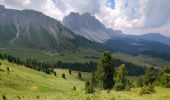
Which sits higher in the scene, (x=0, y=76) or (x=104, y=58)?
(x=104, y=58)

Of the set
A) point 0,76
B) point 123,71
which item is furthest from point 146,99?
point 0,76

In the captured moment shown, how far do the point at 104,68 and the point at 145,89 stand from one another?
33812 millimetres

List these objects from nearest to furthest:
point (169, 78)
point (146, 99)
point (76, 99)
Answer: point (146, 99) < point (76, 99) < point (169, 78)

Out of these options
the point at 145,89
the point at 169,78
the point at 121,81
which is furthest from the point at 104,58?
the point at 145,89

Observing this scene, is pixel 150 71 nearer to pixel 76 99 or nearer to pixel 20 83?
pixel 20 83

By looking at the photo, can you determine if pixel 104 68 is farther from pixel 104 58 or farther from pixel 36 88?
pixel 36 88

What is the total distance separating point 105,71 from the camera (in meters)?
71.8

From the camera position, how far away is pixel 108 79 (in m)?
72.8

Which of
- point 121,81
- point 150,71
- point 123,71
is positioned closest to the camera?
point 121,81

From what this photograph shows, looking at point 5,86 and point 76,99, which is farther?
point 5,86

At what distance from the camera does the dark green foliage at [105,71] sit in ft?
234

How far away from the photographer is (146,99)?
30781 millimetres

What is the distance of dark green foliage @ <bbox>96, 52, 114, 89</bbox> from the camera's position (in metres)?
71.3

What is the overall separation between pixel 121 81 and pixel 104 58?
9.56 m
